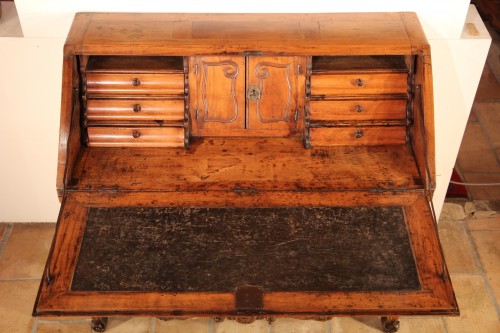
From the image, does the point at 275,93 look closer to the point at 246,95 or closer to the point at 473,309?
the point at 246,95

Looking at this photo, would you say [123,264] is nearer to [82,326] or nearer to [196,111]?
[196,111]

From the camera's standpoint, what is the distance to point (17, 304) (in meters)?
3.88

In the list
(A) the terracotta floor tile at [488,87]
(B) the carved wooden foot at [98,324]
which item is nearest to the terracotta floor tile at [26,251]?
(B) the carved wooden foot at [98,324]

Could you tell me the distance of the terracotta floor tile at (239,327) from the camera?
12.2 feet

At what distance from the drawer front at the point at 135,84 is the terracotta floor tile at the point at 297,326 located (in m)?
1.42

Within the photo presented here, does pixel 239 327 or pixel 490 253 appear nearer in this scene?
pixel 239 327

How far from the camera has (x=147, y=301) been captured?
2652 mm

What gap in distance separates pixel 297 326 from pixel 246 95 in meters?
1.35

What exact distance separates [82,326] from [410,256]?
1919 mm

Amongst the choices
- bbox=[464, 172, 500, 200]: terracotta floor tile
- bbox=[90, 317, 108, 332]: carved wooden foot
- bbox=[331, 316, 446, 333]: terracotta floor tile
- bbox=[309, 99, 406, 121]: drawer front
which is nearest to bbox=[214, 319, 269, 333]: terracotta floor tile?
bbox=[331, 316, 446, 333]: terracotta floor tile

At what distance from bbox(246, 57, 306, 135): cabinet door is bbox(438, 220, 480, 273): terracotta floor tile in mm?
1508

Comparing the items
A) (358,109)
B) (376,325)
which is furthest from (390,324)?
(358,109)

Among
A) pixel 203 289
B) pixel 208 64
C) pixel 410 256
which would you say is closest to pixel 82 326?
pixel 203 289

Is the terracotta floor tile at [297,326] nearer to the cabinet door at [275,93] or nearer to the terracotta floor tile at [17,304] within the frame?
the cabinet door at [275,93]
